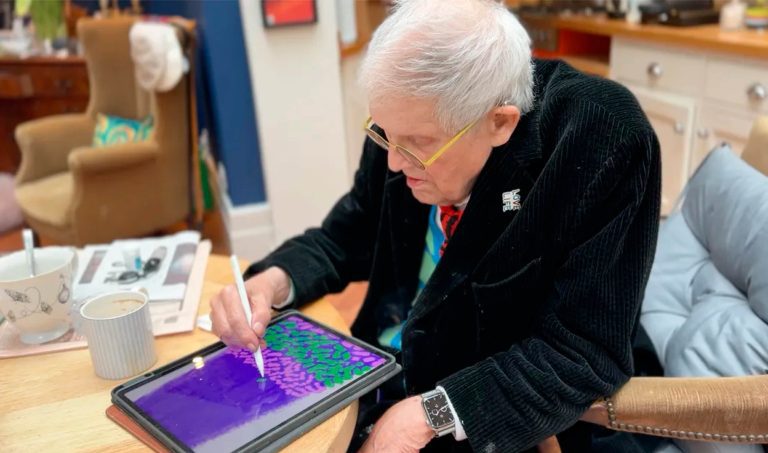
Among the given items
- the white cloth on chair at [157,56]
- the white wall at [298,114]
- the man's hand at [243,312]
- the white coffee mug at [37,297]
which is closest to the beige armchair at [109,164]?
the white cloth on chair at [157,56]

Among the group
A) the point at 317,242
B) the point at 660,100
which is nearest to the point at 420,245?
the point at 317,242

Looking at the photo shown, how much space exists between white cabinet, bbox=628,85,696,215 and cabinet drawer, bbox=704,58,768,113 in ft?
0.40

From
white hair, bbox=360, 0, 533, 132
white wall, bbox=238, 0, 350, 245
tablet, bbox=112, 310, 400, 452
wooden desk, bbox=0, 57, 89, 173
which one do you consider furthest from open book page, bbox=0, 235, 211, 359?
wooden desk, bbox=0, 57, 89, 173

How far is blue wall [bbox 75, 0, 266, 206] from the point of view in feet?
8.81

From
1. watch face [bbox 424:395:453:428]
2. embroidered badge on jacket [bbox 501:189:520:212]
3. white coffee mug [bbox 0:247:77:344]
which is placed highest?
embroidered badge on jacket [bbox 501:189:520:212]

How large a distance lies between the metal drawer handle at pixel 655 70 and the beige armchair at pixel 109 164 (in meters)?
1.88

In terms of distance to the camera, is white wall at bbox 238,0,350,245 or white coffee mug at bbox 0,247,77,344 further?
white wall at bbox 238,0,350,245

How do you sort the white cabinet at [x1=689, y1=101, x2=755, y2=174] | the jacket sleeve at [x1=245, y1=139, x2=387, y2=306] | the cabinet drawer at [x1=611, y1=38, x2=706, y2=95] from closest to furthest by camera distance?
the jacket sleeve at [x1=245, y1=139, x2=387, y2=306] → the white cabinet at [x1=689, y1=101, x2=755, y2=174] → the cabinet drawer at [x1=611, y1=38, x2=706, y2=95]

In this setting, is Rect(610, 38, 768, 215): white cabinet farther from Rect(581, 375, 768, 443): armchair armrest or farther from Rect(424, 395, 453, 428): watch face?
Rect(424, 395, 453, 428): watch face

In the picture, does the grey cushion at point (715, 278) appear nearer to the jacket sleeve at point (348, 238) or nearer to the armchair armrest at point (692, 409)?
the armchair armrest at point (692, 409)

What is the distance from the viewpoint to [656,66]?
8.34 ft

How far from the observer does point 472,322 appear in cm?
106

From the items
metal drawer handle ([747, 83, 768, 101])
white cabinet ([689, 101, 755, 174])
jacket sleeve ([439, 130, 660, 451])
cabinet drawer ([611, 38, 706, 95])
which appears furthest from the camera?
cabinet drawer ([611, 38, 706, 95])

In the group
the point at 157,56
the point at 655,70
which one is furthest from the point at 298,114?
the point at 655,70
